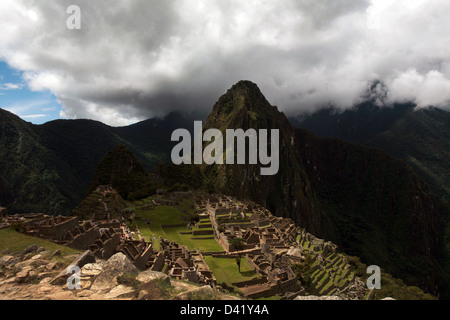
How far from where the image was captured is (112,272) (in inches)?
289

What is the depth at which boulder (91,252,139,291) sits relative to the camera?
6.88 m

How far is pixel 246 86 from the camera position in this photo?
623 feet

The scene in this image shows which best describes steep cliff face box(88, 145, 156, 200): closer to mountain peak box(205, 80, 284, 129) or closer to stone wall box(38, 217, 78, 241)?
stone wall box(38, 217, 78, 241)

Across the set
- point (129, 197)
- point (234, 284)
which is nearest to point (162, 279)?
point (234, 284)

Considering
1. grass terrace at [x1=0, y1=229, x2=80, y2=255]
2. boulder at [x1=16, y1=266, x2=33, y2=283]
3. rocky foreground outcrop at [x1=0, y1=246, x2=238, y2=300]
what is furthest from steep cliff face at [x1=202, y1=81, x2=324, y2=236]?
rocky foreground outcrop at [x1=0, y1=246, x2=238, y2=300]

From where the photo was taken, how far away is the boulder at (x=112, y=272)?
6.88m

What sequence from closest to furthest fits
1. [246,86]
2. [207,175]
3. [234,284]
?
1. [234,284]
2. [207,175]
3. [246,86]

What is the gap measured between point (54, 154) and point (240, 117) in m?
97.1

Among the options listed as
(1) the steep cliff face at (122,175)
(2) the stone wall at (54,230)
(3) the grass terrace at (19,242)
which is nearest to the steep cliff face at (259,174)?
(1) the steep cliff face at (122,175)

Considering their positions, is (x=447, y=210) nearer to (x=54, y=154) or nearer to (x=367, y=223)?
(x=367, y=223)

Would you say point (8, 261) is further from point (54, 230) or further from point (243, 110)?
point (243, 110)

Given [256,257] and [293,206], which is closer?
[256,257]

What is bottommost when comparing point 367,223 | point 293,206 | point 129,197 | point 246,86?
point 367,223
